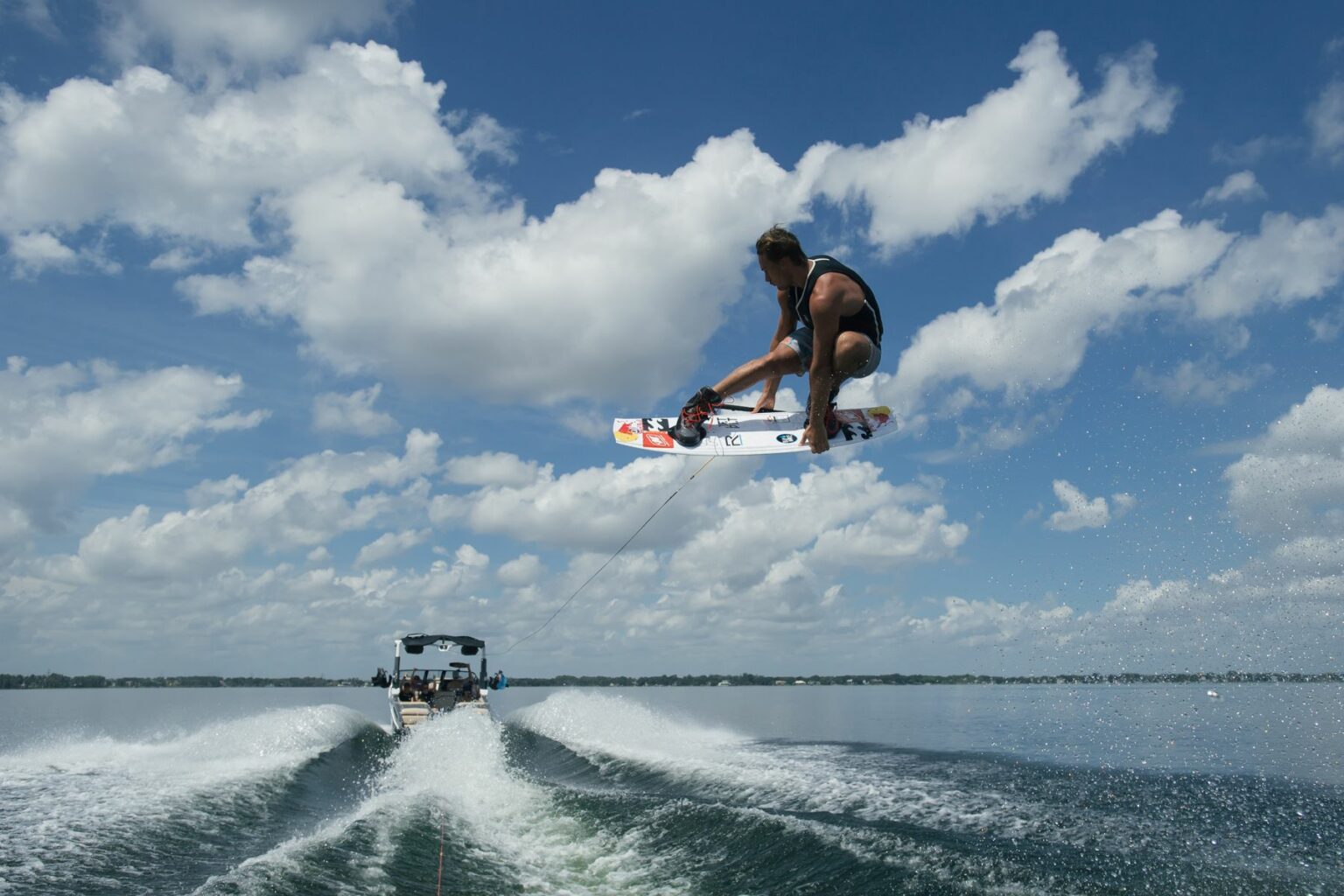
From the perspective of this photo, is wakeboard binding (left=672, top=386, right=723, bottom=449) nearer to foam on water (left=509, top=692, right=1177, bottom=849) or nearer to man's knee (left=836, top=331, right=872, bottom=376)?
man's knee (left=836, top=331, right=872, bottom=376)

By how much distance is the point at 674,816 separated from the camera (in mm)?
13445

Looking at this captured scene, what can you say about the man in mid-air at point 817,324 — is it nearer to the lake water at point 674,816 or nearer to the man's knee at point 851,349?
the man's knee at point 851,349

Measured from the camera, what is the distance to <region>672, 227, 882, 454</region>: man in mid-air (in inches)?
276

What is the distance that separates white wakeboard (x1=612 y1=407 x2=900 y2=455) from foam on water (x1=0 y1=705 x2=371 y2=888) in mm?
9795

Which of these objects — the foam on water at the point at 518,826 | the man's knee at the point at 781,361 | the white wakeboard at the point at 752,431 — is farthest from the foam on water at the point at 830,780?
the man's knee at the point at 781,361

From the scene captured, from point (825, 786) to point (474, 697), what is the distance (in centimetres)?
2099

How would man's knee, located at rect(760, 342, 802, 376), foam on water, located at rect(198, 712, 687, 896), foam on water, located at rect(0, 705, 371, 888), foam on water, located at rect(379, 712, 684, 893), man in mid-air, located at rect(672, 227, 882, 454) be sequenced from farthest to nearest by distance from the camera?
foam on water, located at rect(0, 705, 371, 888) < foam on water, located at rect(379, 712, 684, 893) < foam on water, located at rect(198, 712, 687, 896) < man's knee, located at rect(760, 342, 802, 376) < man in mid-air, located at rect(672, 227, 882, 454)

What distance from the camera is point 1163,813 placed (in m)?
13.9

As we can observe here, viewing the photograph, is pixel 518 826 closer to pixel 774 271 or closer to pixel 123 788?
pixel 123 788

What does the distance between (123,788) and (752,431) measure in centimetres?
1692

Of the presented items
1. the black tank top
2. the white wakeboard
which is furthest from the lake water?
the black tank top

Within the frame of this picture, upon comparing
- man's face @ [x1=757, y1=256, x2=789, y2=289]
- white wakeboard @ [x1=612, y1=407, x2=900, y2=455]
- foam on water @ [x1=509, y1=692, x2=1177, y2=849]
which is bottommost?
foam on water @ [x1=509, y1=692, x2=1177, y2=849]

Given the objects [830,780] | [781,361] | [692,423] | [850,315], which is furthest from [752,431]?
[830,780]

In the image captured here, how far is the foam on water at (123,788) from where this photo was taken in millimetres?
12531
